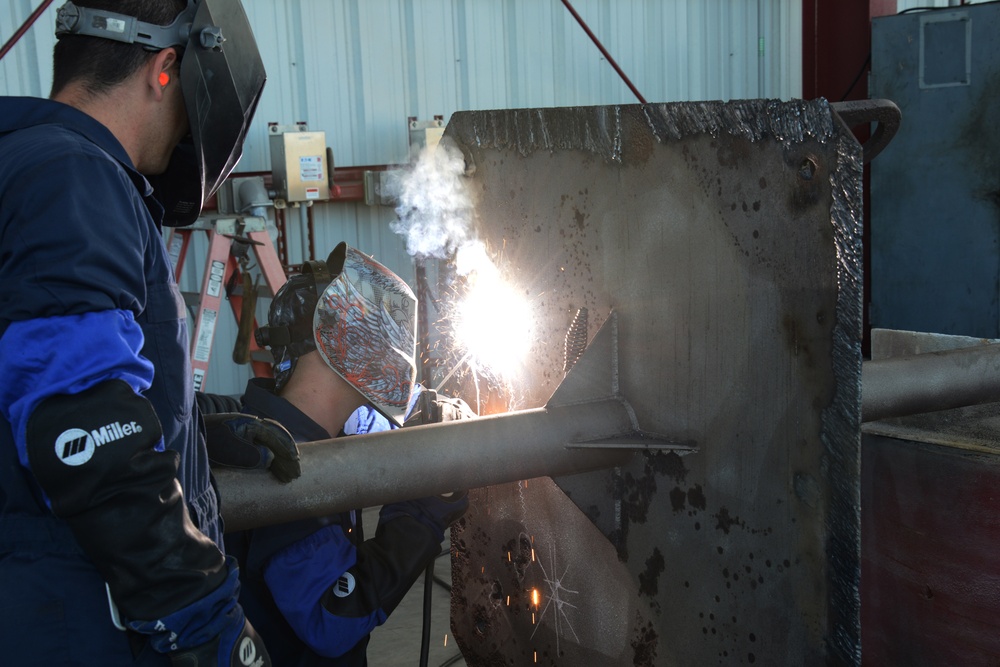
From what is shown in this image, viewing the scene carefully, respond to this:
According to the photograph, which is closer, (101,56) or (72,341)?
(72,341)

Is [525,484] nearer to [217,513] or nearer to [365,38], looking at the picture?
[217,513]

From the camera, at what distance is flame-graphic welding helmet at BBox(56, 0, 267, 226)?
130 cm

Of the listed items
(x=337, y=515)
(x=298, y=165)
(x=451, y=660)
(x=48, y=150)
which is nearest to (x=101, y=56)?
(x=48, y=150)

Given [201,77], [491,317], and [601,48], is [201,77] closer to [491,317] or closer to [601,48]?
[491,317]

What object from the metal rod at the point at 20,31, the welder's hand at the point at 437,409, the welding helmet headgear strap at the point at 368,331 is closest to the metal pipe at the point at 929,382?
the welder's hand at the point at 437,409

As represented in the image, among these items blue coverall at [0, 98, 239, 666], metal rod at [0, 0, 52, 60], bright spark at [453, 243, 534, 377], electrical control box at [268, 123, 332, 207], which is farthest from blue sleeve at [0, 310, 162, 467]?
electrical control box at [268, 123, 332, 207]

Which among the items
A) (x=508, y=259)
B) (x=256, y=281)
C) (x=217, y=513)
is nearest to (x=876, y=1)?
(x=256, y=281)

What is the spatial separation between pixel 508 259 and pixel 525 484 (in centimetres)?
48

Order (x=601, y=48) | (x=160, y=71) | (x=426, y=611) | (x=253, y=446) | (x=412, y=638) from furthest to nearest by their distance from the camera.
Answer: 1. (x=601, y=48)
2. (x=412, y=638)
3. (x=426, y=611)
4. (x=253, y=446)
5. (x=160, y=71)

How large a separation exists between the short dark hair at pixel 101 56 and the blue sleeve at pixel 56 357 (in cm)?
41

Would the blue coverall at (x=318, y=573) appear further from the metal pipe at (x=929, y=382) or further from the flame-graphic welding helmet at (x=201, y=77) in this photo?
the metal pipe at (x=929, y=382)

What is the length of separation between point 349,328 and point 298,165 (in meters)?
3.50

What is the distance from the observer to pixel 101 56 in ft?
Answer: 4.28

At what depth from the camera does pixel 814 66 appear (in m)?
6.58
